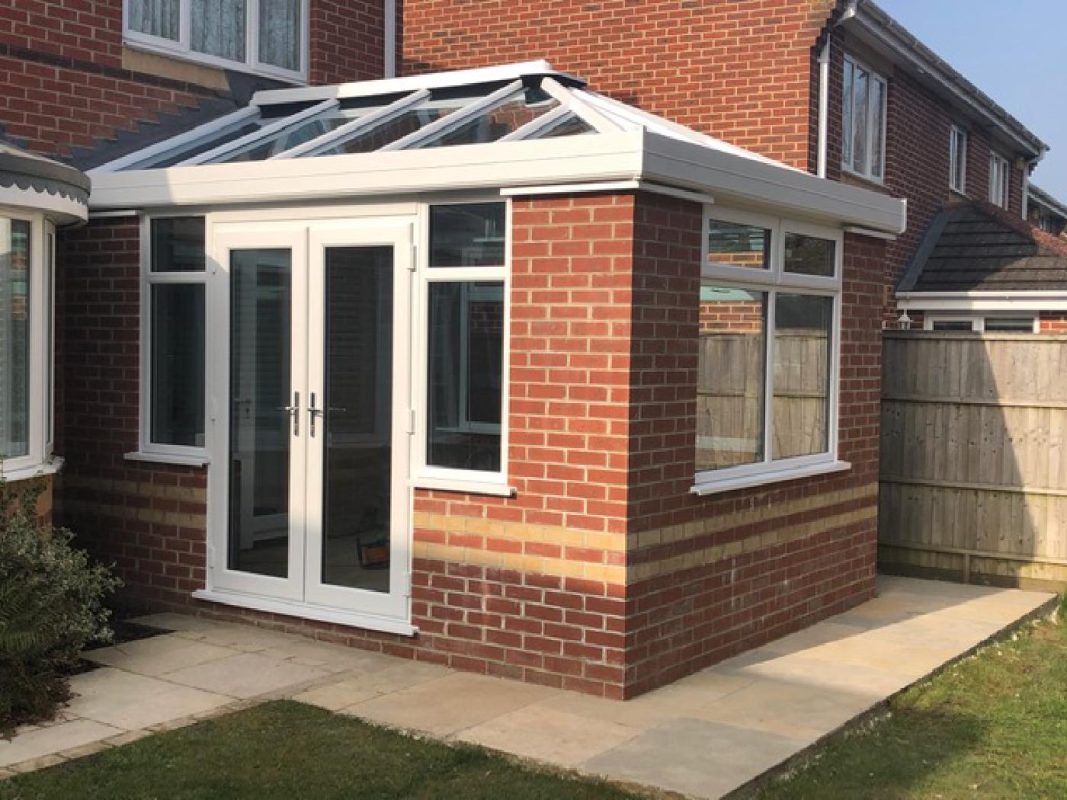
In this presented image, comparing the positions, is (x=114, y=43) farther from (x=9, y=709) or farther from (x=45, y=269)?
(x=9, y=709)

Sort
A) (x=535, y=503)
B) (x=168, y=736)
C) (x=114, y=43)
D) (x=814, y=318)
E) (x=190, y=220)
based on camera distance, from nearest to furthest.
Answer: (x=168, y=736)
(x=535, y=503)
(x=190, y=220)
(x=814, y=318)
(x=114, y=43)

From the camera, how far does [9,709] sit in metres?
6.17

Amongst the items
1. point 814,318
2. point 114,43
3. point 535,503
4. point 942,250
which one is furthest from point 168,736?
point 942,250

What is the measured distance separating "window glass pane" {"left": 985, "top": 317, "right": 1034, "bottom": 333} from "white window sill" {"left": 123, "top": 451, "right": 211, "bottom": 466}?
35.7 feet

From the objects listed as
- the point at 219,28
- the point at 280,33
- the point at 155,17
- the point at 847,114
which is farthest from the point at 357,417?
the point at 847,114

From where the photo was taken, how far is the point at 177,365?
27.9ft

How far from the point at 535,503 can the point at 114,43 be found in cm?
515

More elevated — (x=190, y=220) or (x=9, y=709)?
(x=190, y=220)

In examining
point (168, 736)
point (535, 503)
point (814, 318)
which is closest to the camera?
point (168, 736)

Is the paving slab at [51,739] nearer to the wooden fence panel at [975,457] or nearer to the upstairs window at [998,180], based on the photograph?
the wooden fence panel at [975,457]

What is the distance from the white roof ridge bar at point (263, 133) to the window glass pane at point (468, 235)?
2072mm

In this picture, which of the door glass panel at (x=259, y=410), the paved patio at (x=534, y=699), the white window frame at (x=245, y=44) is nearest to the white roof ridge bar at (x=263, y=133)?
the door glass panel at (x=259, y=410)

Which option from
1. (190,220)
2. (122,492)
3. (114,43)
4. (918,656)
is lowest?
(918,656)

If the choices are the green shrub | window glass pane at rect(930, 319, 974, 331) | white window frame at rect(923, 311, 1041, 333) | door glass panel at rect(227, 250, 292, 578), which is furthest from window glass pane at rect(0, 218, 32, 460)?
window glass pane at rect(930, 319, 974, 331)
